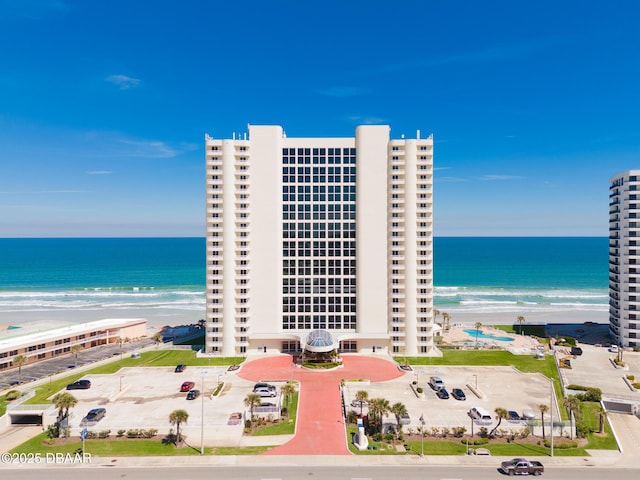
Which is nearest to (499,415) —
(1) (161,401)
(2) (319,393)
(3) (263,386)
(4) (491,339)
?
(2) (319,393)

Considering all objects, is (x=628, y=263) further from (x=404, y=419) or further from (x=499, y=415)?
(x=404, y=419)

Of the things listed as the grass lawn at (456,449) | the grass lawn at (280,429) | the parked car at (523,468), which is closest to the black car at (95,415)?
the grass lawn at (280,429)

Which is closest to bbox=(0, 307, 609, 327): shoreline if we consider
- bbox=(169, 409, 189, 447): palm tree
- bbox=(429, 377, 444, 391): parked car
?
bbox=(429, 377, 444, 391): parked car

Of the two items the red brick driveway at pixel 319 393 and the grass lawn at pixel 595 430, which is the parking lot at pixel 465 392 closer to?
the red brick driveway at pixel 319 393

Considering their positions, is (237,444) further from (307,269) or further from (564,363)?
(564,363)

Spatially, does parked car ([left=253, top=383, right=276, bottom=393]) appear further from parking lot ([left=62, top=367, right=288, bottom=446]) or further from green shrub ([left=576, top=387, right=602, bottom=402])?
green shrub ([left=576, top=387, right=602, bottom=402])

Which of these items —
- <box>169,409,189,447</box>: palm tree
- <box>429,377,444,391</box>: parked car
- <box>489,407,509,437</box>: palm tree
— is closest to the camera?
<box>169,409,189,447</box>: palm tree
